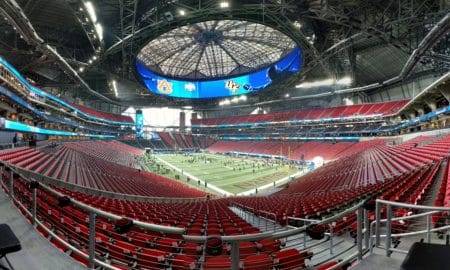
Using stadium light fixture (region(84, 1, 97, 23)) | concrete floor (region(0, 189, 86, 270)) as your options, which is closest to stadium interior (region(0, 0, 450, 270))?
concrete floor (region(0, 189, 86, 270))

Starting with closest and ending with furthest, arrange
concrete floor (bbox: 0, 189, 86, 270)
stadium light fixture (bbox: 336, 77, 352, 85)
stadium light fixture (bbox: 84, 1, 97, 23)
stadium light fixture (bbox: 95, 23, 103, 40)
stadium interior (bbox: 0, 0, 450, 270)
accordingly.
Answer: concrete floor (bbox: 0, 189, 86, 270) < stadium interior (bbox: 0, 0, 450, 270) < stadium light fixture (bbox: 84, 1, 97, 23) < stadium light fixture (bbox: 95, 23, 103, 40) < stadium light fixture (bbox: 336, 77, 352, 85)

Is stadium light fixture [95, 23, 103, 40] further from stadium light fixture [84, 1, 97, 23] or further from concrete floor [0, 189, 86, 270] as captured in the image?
concrete floor [0, 189, 86, 270]

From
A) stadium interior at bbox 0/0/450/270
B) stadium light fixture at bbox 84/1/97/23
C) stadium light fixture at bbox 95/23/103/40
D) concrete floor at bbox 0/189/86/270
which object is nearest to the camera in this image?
concrete floor at bbox 0/189/86/270

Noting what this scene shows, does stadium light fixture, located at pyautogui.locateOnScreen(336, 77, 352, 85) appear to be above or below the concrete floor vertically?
above

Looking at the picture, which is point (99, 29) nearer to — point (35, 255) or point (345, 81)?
point (35, 255)

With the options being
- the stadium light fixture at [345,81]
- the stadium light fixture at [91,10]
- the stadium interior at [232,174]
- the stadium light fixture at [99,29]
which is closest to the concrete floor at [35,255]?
the stadium interior at [232,174]

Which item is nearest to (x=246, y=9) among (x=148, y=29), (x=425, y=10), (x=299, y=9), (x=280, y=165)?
(x=299, y=9)

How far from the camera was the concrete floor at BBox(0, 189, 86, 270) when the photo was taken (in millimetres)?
2959

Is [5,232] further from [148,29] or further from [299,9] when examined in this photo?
[148,29]

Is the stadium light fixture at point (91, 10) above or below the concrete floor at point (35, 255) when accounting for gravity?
above

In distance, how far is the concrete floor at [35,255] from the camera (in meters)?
2.96

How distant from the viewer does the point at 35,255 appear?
10.5 feet

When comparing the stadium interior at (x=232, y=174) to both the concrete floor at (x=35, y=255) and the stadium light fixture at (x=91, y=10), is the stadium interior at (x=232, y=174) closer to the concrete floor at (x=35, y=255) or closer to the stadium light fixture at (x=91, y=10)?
the concrete floor at (x=35, y=255)

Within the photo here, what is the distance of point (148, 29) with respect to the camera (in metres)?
31.9
